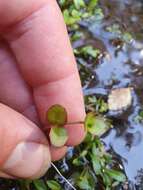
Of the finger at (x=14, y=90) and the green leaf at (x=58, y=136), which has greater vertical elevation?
the finger at (x=14, y=90)

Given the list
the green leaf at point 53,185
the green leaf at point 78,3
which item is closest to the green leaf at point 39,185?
the green leaf at point 53,185

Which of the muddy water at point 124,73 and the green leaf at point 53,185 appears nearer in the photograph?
the green leaf at point 53,185

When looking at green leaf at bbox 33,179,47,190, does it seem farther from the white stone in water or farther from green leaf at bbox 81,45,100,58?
green leaf at bbox 81,45,100,58

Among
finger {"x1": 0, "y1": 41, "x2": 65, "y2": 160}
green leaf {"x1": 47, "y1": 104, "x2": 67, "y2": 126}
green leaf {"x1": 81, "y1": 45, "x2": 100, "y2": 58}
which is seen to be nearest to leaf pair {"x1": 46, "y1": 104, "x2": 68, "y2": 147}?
green leaf {"x1": 47, "y1": 104, "x2": 67, "y2": 126}

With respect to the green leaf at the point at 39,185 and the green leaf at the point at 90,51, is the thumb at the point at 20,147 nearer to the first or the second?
the green leaf at the point at 39,185

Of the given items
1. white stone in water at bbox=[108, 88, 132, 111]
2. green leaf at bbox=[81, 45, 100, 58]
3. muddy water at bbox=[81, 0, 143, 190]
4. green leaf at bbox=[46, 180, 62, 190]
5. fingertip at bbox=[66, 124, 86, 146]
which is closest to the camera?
fingertip at bbox=[66, 124, 86, 146]

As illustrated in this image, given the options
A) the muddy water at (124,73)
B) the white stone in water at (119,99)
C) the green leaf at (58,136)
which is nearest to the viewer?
the green leaf at (58,136)
